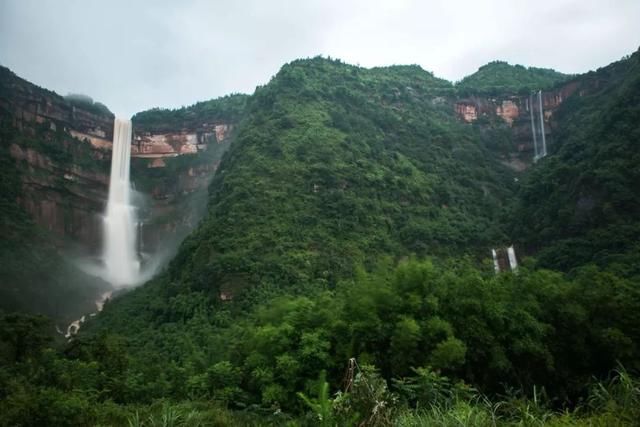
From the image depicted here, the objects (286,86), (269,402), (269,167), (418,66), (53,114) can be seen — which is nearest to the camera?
(269,402)

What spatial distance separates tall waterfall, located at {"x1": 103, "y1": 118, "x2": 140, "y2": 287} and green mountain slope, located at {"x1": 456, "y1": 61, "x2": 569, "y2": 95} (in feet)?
166

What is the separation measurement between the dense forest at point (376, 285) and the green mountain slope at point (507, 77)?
91 centimetres

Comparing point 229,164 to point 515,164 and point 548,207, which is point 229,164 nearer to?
point 548,207

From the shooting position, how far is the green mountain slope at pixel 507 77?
83206 millimetres

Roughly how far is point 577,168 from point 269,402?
37.8m

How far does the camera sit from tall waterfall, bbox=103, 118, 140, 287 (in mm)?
58344

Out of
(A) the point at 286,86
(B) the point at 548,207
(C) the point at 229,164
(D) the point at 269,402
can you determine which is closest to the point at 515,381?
(D) the point at 269,402

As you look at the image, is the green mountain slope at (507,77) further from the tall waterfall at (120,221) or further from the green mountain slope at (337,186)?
the tall waterfall at (120,221)

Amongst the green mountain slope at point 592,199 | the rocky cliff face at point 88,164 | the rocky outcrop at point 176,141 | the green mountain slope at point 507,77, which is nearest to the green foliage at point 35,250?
the rocky cliff face at point 88,164

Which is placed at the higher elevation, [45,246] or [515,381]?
[45,246]

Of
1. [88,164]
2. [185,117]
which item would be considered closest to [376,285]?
[88,164]

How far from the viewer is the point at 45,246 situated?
49156 millimetres

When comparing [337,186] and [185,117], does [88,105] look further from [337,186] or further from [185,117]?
[337,186]

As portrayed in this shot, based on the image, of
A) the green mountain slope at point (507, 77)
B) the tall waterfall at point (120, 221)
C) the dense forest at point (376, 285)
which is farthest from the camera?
the green mountain slope at point (507, 77)
